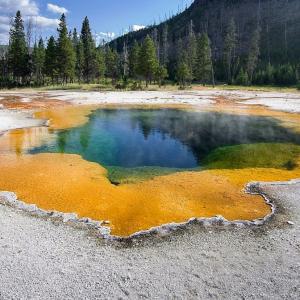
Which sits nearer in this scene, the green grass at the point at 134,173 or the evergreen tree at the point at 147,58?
the green grass at the point at 134,173

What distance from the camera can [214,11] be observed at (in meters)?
170

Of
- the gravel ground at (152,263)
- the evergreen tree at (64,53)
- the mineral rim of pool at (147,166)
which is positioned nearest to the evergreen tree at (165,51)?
the evergreen tree at (64,53)

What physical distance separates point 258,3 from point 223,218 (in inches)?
6247

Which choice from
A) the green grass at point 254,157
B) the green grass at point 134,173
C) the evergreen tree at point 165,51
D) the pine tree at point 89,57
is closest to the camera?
the green grass at point 134,173

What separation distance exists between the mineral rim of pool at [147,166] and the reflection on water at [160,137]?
7 cm

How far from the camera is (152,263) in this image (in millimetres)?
10078

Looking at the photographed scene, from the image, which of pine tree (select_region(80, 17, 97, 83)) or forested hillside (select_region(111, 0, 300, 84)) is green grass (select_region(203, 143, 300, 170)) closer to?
forested hillside (select_region(111, 0, 300, 84))

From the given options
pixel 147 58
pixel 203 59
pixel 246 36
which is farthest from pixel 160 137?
pixel 246 36

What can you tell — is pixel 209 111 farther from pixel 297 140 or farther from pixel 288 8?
pixel 288 8

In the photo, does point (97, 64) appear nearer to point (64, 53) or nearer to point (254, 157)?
point (64, 53)

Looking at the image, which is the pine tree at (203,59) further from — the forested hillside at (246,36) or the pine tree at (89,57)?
the pine tree at (89,57)

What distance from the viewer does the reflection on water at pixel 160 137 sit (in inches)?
944

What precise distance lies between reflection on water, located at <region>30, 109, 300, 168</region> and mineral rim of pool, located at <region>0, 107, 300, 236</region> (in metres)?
0.07

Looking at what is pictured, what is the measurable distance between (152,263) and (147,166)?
11.3m
